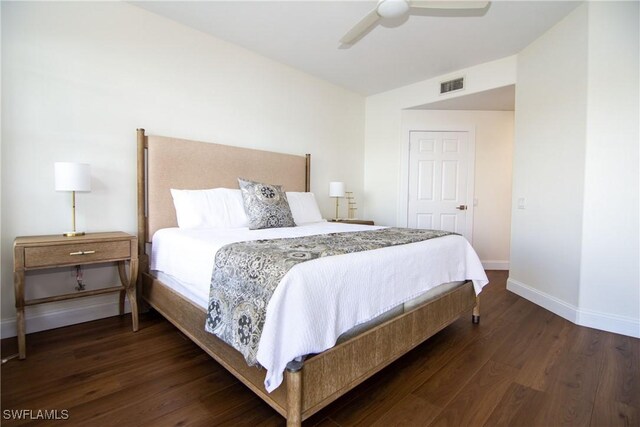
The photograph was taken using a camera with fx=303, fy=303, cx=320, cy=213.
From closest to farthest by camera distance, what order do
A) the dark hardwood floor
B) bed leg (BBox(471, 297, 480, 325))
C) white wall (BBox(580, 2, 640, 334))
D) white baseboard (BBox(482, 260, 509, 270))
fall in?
the dark hardwood floor
white wall (BBox(580, 2, 640, 334))
bed leg (BBox(471, 297, 480, 325))
white baseboard (BBox(482, 260, 509, 270))

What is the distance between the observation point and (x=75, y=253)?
6.55 ft

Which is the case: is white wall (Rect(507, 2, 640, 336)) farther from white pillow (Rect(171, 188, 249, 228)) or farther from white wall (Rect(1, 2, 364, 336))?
white wall (Rect(1, 2, 364, 336))

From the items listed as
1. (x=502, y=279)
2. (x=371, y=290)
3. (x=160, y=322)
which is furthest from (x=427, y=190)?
(x=160, y=322)

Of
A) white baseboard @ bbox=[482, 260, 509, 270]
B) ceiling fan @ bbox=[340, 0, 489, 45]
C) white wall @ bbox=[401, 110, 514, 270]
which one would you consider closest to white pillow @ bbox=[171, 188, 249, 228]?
ceiling fan @ bbox=[340, 0, 489, 45]

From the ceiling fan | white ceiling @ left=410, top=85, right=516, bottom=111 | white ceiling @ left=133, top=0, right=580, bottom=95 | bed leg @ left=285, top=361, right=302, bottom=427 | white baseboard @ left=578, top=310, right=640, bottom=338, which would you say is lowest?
white baseboard @ left=578, top=310, right=640, bottom=338

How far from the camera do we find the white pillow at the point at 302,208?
323cm

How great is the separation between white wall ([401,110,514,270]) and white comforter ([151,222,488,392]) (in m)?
2.50

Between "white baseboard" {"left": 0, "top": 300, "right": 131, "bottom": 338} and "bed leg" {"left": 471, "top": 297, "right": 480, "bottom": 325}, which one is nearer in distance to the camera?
"white baseboard" {"left": 0, "top": 300, "right": 131, "bottom": 338}

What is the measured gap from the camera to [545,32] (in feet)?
9.68

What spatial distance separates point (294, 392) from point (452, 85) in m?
3.98

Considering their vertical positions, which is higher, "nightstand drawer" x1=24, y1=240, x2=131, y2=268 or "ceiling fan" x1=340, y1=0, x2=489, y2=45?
"ceiling fan" x1=340, y1=0, x2=489, y2=45

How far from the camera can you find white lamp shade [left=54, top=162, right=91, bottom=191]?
2.06 m

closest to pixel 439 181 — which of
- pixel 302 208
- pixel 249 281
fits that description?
pixel 302 208

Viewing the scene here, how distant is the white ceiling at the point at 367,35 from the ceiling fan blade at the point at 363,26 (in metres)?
0.37
